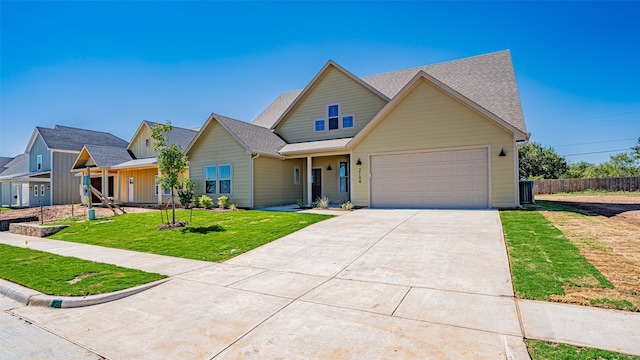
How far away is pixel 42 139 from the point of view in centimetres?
A: 2736

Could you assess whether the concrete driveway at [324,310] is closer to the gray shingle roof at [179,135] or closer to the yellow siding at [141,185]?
the yellow siding at [141,185]

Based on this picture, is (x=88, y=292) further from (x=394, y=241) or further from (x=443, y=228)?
(x=443, y=228)

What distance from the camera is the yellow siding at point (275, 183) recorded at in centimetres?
1659

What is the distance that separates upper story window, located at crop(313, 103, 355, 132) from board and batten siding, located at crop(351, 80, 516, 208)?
10.7 feet

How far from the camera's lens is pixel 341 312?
4266 mm

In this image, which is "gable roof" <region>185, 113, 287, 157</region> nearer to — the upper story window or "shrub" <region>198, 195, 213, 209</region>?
the upper story window

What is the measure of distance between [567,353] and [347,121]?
52.4 ft

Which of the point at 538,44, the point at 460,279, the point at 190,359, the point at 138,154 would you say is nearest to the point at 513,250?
the point at 460,279

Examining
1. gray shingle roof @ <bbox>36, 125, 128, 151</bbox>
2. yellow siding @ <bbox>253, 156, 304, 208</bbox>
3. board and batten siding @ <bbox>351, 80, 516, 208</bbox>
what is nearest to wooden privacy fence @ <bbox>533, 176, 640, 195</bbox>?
board and batten siding @ <bbox>351, 80, 516, 208</bbox>

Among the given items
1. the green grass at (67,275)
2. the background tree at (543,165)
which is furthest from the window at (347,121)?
the background tree at (543,165)

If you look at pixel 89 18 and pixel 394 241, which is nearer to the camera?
pixel 394 241

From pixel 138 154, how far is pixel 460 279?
85.5 feet

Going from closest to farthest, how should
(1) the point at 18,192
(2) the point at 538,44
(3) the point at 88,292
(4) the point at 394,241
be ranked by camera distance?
(3) the point at 88,292
(4) the point at 394,241
(2) the point at 538,44
(1) the point at 18,192

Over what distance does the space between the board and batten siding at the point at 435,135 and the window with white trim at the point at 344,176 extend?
2383 millimetres
